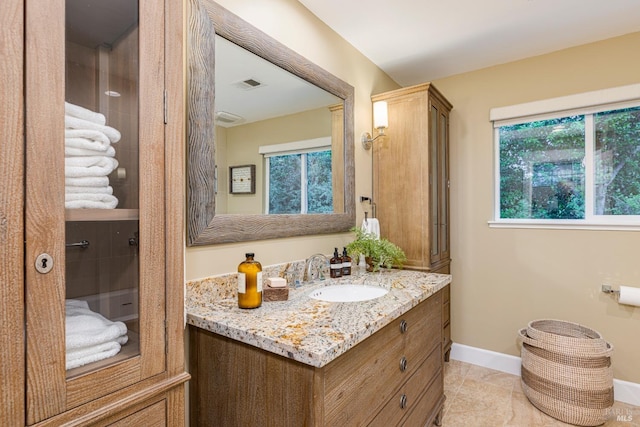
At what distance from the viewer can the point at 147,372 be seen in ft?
2.59

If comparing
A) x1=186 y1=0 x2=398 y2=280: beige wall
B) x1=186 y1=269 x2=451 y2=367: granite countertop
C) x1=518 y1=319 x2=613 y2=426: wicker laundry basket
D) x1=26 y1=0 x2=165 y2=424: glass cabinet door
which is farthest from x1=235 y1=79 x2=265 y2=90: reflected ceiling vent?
x1=518 y1=319 x2=613 y2=426: wicker laundry basket

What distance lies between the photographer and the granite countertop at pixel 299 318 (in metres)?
0.95

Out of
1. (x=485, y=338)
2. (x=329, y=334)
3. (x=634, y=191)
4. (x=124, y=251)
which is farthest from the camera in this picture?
(x=485, y=338)

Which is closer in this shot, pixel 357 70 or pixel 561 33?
pixel 561 33

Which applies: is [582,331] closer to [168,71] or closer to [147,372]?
[147,372]

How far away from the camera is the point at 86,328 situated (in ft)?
2.42

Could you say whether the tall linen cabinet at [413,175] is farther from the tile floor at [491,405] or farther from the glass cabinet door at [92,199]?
the glass cabinet door at [92,199]

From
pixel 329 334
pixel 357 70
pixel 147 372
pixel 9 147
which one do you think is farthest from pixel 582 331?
pixel 9 147

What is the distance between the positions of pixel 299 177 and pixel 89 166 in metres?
1.20

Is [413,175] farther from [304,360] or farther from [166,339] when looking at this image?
[166,339]

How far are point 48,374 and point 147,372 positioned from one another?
0.66 feet

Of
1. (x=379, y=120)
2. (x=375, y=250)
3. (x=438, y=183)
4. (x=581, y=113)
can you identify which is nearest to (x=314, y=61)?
(x=379, y=120)

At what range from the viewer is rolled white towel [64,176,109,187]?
0.69 metres

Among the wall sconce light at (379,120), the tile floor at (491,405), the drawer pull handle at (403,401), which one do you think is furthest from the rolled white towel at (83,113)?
the tile floor at (491,405)
